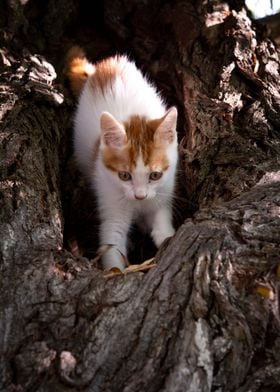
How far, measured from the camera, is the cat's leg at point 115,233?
3.13 m

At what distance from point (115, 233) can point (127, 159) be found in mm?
481

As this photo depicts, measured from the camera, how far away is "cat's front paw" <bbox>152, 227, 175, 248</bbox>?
10.5ft

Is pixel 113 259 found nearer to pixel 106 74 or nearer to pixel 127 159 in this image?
pixel 127 159

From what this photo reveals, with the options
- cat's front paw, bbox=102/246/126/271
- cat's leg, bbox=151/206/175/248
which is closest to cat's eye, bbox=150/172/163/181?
cat's leg, bbox=151/206/175/248

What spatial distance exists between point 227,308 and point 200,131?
5.87ft

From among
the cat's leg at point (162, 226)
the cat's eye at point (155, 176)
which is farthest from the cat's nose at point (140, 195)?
the cat's leg at point (162, 226)

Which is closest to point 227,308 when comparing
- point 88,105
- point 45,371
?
point 45,371

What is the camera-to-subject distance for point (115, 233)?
10.9ft

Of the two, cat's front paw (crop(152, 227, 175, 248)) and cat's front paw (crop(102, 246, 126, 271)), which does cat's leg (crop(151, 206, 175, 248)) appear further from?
cat's front paw (crop(102, 246, 126, 271))

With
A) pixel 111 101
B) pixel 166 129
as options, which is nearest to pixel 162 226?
pixel 166 129

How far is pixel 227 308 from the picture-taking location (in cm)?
200

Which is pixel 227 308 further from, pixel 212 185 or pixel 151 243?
pixel 151 243

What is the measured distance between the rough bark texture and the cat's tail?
122 millimetres

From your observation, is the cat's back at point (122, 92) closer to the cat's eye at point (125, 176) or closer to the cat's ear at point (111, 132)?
the cat's ear at point (111, 132)
